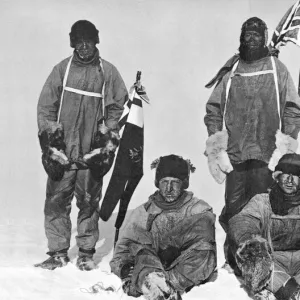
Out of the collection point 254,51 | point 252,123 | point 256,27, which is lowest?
point 252,123

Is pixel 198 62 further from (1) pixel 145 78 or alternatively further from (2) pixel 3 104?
(2) pixel 3 104

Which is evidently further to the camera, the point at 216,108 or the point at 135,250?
the point at 216,108

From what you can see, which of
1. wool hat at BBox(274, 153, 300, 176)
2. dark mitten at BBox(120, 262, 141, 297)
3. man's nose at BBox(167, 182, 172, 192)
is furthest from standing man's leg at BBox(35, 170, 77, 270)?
wool hat at BBox(274, 153, 300, 176)

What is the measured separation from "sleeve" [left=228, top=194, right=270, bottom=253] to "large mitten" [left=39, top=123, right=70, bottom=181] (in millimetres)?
1304

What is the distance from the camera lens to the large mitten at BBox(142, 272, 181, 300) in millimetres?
6230

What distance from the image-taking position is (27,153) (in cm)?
714

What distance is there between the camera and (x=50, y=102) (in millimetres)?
7008

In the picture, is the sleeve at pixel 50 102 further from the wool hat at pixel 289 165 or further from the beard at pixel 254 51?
the wool hat at pixel 289 165

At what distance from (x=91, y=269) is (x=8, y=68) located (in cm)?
165

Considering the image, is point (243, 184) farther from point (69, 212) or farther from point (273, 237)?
Result: point (69, 212)

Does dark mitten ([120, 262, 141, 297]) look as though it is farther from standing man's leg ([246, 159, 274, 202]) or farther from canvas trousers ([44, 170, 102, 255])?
standing man's leg ([246, 159, 274, 202])

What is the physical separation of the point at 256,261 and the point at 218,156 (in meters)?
1.05

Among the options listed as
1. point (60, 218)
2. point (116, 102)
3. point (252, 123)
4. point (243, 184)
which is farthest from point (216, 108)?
point (60, 218)

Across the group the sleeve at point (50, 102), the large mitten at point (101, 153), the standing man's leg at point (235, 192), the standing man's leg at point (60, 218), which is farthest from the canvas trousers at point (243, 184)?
the sleeve at point (50, 102)
